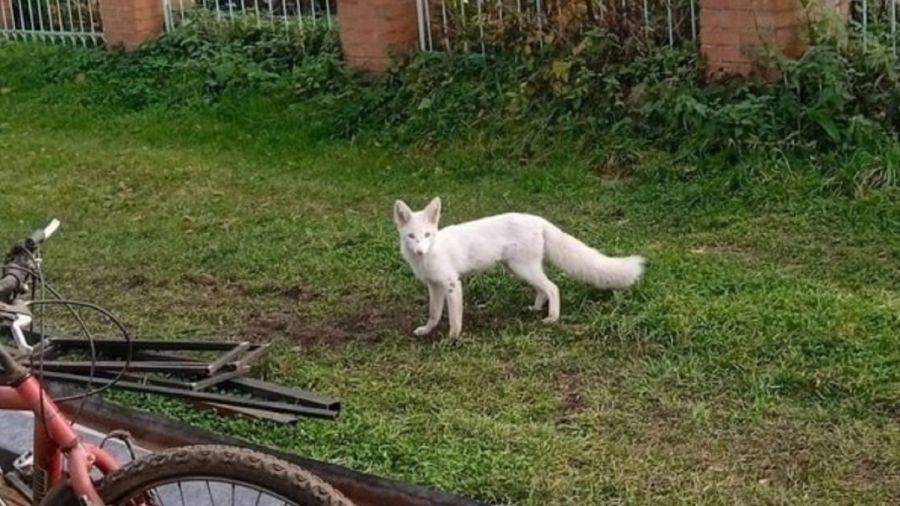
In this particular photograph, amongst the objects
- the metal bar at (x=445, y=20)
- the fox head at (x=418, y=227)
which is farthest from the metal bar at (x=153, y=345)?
the metal bar at (x=445, y=20)

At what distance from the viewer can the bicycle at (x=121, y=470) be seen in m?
2.84

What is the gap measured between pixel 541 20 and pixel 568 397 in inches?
164

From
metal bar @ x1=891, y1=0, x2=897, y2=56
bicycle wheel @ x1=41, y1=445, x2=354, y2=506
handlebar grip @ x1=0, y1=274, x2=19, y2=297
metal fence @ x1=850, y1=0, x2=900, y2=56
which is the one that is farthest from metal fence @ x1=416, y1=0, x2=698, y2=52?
bicycle wheel @ x1=41, y1=445, x2=354, y2=506

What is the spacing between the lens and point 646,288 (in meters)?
5.47

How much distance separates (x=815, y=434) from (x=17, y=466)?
7.53 ft

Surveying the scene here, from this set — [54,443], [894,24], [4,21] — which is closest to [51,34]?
[4,21]

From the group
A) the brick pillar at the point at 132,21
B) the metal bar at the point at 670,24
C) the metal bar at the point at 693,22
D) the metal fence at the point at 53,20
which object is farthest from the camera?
the metal fence at the point at 53,20

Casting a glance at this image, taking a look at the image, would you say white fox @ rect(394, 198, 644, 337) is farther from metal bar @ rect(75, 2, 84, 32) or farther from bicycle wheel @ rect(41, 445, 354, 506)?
metal bar @ rect(75, 2, 84, 32)

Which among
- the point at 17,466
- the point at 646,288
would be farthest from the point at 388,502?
the point at 646,288

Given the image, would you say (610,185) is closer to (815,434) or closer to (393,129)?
(393,129)

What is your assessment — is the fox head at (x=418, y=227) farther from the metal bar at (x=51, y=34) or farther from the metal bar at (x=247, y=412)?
the metal bar at (x=51, y=34)

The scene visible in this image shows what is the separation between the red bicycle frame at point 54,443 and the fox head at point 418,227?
7.26 feet

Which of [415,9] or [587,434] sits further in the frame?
[415,9]

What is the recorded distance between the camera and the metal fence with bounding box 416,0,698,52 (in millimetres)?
7930
